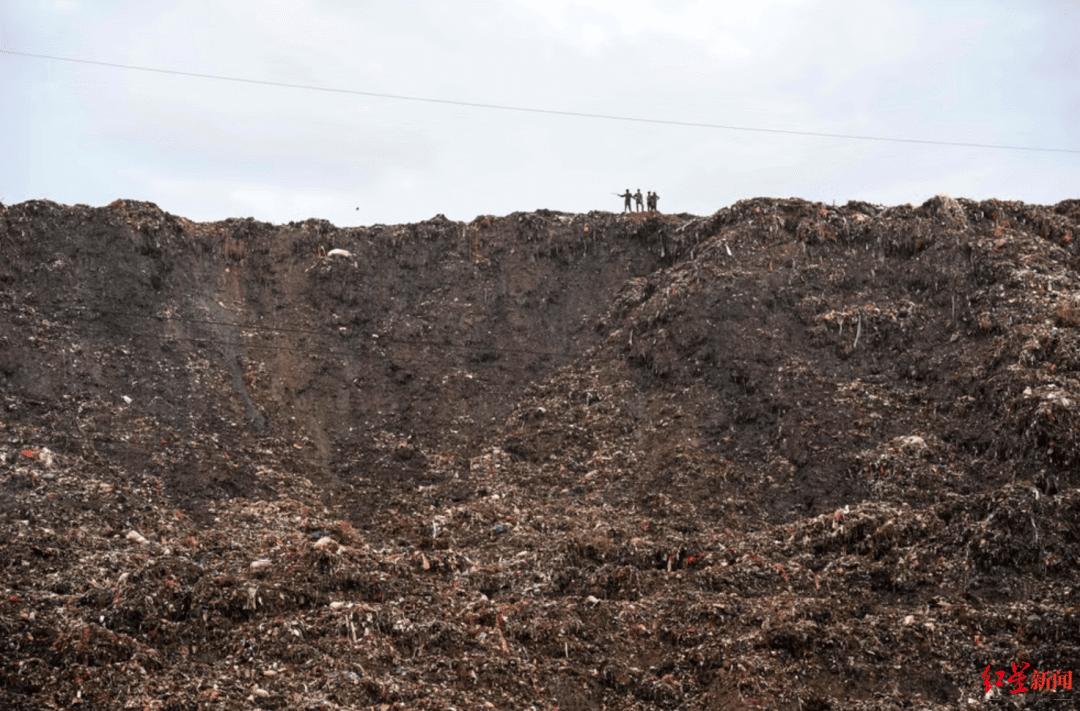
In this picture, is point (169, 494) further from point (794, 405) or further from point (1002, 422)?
point (1002, 422)

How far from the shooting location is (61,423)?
14289 mm

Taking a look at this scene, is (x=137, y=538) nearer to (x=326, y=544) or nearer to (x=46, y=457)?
(x=46, y=457)

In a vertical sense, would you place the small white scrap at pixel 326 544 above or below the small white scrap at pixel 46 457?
below

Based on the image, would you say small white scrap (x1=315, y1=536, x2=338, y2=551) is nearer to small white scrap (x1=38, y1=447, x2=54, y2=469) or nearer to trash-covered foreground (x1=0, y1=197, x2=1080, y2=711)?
trash-covered foreground (x1=0, y1=197, x2=1080, y2=711)

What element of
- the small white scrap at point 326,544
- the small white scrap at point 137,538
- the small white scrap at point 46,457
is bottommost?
the small white scrap at point 326,544

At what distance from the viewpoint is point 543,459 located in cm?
1553

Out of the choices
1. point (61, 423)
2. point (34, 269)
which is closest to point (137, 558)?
point (61, 423)

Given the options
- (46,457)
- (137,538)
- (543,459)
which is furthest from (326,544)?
(46,457)

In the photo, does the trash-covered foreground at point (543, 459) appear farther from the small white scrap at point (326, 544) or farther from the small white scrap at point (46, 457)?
the small white scrap at point (326, 544)

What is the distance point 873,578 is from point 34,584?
10.4m

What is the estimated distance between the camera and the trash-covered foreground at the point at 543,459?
1030 centimetres

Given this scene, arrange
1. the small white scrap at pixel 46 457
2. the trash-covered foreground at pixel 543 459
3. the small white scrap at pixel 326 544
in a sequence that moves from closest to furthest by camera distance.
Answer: the trash-covered foreground at pixel 543 459 < the small white scrap at pixel 326 544 < the small white scrap at pixel 46 457

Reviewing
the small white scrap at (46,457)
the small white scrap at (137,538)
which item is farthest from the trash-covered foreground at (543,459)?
the small white scrap at (137,538)

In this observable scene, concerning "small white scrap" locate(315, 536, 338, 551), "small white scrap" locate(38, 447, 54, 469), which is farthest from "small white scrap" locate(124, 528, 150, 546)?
"small white scrap" locate(315, 536, 338, 551)
